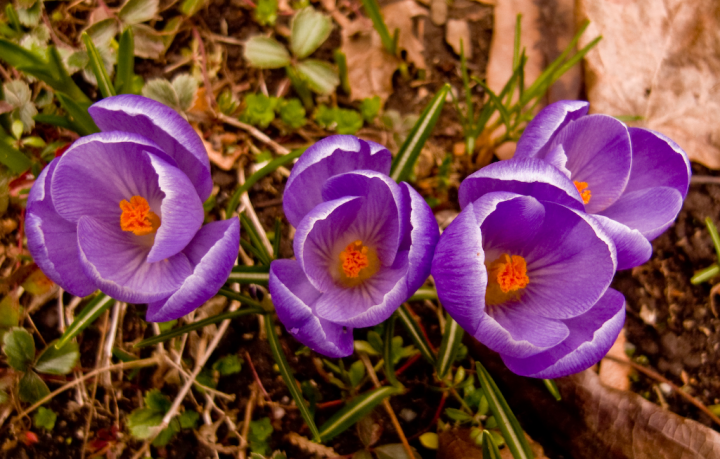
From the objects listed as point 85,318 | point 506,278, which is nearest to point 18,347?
point 85,318

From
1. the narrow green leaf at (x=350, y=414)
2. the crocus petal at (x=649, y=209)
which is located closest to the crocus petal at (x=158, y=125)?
the narrow green leaf at (x=350, y=414)

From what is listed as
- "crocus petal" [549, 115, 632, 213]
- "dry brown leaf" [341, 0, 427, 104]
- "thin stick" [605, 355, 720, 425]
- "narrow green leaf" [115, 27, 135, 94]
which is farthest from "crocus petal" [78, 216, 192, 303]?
"thin stick" [605, 355, 720, 425]

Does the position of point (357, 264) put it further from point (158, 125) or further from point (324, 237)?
point (158, 125)

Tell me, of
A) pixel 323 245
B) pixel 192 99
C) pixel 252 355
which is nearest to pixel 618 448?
pixel 323 245

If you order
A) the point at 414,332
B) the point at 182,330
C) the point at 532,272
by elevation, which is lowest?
the point at 414,332

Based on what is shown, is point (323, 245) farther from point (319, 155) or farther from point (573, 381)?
point (573, 381)

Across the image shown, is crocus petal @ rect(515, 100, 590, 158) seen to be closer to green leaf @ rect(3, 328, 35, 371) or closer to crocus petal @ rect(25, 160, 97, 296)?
crocus petal @ rect(25, 160, 97, 296)
